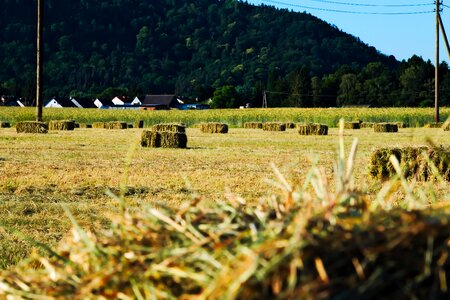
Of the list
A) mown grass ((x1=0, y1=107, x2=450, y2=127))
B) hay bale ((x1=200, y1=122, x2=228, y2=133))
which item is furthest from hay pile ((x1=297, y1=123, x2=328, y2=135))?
mown grass ((x1=0, y1=107, x2=450, y2=127))

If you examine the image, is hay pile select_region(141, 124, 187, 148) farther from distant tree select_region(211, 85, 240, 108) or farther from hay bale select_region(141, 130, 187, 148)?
distant tree select_region(211, 85, 240, 108)

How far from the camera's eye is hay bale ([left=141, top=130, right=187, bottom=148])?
26781 millimetres

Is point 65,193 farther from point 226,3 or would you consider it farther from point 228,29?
point 226,3

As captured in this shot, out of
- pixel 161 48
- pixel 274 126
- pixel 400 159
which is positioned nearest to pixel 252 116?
→ pixel 274 126

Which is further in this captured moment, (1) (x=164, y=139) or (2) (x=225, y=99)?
(2) (x=225, y=99)

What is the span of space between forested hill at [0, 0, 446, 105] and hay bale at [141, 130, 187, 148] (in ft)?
332

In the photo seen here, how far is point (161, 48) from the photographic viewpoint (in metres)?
158

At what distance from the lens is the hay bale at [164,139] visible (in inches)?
1054

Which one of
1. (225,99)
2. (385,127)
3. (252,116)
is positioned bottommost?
(385,127)

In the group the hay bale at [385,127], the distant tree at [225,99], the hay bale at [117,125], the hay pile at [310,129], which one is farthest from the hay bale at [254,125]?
the distant tree at [225,99]

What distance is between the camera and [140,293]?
2.52 meters

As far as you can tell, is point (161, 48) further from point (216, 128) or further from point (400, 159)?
point (400, 159)

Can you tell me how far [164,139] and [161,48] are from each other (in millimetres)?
133032

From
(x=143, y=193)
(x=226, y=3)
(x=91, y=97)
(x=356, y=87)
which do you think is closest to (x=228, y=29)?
(x=226, y=3)
